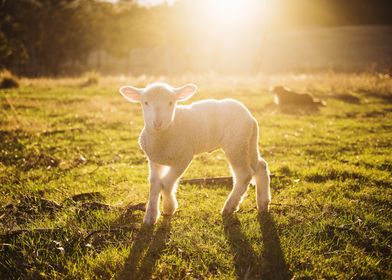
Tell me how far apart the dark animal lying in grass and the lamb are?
36.6ft

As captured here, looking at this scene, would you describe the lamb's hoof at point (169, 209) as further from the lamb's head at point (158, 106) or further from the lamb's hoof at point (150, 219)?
the lamb's head at point (158, 106)

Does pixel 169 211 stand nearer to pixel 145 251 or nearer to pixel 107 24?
pixel 145 251

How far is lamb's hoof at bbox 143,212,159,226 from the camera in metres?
4.50

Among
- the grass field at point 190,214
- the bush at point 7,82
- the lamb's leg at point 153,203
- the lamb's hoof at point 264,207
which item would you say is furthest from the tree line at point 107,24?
the lamb's hoof at point 264,207

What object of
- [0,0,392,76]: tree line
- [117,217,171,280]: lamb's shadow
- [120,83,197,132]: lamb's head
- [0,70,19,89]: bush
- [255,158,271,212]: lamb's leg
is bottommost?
[0,70,19,89]: bush

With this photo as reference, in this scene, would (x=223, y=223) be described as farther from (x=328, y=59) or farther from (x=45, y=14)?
(x=328, y=59)

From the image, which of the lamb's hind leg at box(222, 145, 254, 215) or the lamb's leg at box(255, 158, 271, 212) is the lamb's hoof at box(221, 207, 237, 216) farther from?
the lamb's leg at box(255, 158, 271, 212)

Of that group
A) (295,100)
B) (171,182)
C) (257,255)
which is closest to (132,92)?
(171,182)

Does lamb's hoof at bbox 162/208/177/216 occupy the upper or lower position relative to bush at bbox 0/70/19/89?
upper

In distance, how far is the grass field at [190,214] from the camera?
3689 mm

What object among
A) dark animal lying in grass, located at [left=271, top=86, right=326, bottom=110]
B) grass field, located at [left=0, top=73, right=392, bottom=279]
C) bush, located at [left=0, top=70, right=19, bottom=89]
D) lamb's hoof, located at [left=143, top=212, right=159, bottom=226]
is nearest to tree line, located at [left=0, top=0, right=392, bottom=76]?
bush, located at [left=0, top=70, right=19, bottom=89]

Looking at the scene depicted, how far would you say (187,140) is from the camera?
15.8 ft

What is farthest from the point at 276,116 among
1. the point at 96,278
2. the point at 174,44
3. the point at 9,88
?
the point at 174,44

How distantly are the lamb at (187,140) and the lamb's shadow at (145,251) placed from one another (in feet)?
0.62
